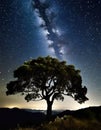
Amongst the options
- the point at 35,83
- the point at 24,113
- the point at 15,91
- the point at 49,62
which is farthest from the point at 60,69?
the point at 24,113

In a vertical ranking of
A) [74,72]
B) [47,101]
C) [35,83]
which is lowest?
[47,101]

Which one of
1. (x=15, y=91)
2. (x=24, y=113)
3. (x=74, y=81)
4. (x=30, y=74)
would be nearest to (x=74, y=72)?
(x=74, y=81)

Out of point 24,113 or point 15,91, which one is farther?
point 24,113

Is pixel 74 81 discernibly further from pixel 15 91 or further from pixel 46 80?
pixel 15 91

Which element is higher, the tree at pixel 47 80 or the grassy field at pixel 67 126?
the tree at pixel 47 80

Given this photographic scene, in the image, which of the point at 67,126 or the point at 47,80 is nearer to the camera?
the point at 67,126

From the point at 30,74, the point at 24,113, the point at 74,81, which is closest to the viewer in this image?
the point at 30,74

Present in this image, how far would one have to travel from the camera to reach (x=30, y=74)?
46.3 m

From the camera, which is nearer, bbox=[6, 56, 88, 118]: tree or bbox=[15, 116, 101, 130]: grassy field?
bbox=[15, 116, 101, 130]: grassy field

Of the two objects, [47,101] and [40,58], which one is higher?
[40,58]

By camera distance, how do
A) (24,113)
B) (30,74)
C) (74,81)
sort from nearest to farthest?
1. (30,74)
2. (74,81)
3. (24,113)

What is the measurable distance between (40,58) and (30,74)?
4.28 m

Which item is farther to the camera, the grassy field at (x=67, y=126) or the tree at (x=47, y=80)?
the tree at (x=47, y=80)

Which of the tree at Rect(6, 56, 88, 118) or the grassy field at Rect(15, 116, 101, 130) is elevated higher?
the tree at Rect(6, 56, 88, 118)
